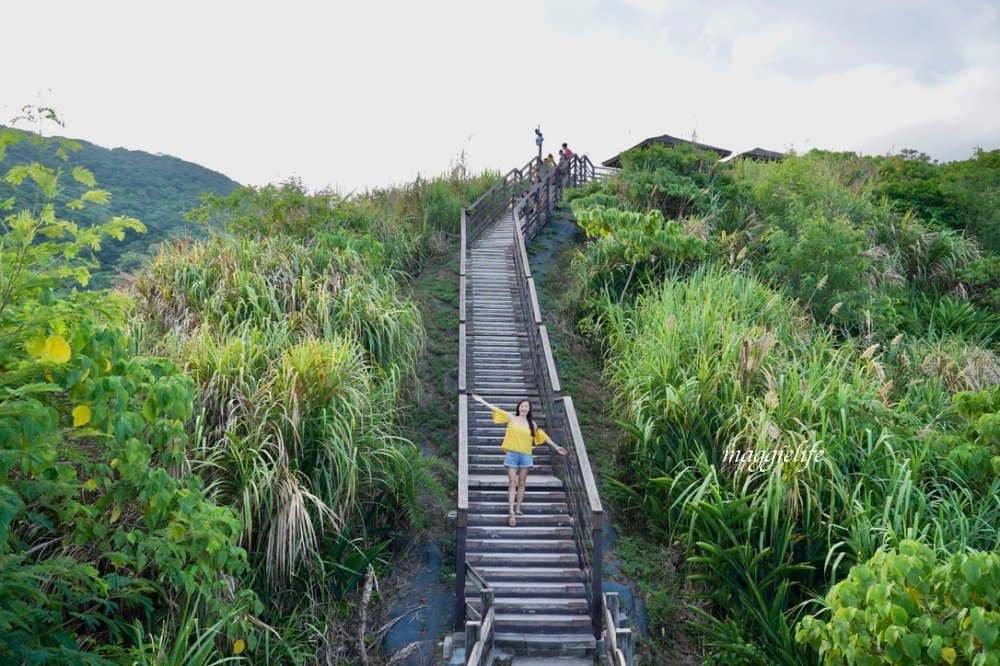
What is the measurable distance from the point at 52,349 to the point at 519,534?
5824 mm

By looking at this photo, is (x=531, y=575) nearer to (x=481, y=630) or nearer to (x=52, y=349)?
(x=481, y=630)

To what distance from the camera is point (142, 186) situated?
34.8 meters

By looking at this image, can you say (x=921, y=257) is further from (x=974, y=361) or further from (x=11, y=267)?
(x=11, y=267)

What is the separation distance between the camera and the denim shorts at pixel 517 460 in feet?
26.7

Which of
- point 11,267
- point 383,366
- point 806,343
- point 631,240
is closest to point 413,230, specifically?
point 631,240

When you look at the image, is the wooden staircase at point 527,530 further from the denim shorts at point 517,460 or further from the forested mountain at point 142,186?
the forested mountain at point 142,186

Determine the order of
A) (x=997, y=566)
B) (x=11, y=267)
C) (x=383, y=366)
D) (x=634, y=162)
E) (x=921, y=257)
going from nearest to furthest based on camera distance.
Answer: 1. (x=11, y=267)
2. (x=997, y=566)
3. (x=383, y=366)
4. (x=921, y=257)
5. (x=634, y=162)

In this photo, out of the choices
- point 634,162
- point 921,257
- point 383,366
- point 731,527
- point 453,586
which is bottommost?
point 453,586

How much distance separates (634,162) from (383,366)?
12.8 meters

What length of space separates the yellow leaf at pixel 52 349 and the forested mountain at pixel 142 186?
18.1m

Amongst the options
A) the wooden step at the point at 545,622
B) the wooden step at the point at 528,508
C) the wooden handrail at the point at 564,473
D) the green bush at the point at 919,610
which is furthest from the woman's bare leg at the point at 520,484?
the green bush at the point at 919,610

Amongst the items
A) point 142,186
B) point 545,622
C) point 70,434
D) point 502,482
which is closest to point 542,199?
point 502,482

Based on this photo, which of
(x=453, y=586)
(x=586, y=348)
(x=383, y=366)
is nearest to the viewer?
(x=453, y=586)

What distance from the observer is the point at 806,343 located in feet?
35.5
